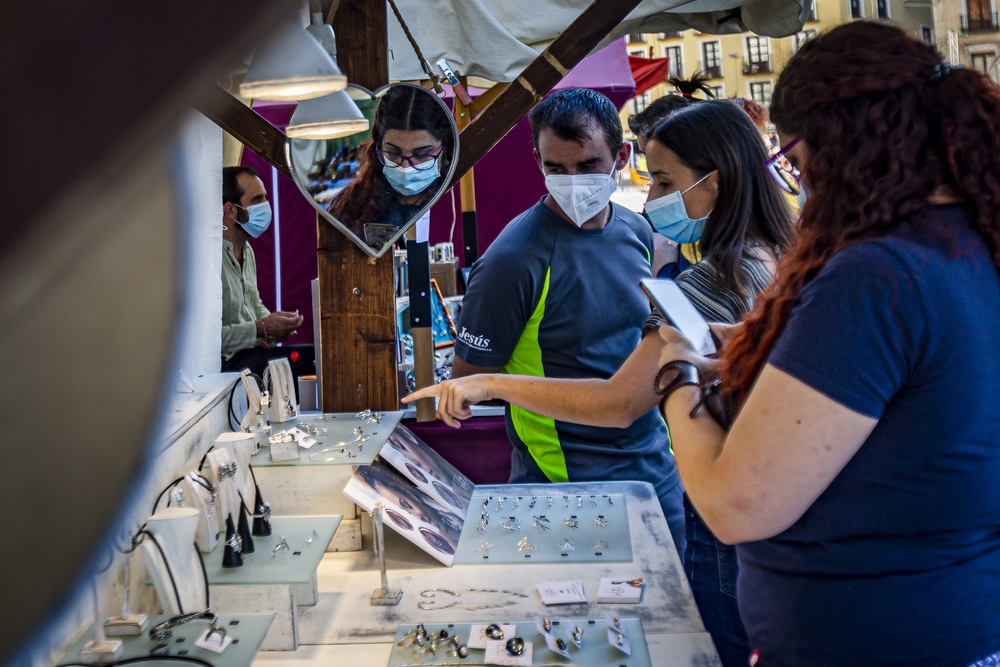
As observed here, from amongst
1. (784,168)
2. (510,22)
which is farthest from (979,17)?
(510,22)

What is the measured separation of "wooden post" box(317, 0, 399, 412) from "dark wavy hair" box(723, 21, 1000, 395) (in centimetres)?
142

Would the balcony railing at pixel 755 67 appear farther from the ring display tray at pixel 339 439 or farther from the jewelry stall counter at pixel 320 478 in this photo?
the jewelry stall counter at pixel 320 478

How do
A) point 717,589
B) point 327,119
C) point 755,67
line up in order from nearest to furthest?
point 717,589 → point 327,119 → point 755,67

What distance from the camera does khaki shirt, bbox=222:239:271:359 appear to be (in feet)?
→ 7.75

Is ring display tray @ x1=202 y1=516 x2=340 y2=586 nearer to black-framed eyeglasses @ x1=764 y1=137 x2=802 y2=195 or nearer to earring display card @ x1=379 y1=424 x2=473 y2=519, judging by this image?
earring display card @ x1=379 y1=424 x2=473 y2=519

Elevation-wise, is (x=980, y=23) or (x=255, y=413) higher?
(x=980, y=23)

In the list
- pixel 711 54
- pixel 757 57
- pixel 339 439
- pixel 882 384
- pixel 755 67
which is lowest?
pixel 339 439

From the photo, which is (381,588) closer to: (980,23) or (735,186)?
(735,186)

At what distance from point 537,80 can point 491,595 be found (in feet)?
4.37

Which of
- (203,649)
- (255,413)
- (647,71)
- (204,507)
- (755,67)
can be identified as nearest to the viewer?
(203,649)

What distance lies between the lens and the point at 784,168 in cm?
362

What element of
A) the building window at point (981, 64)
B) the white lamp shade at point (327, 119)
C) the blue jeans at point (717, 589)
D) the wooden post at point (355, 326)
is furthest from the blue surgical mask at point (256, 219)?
the building window at point (981, 64)

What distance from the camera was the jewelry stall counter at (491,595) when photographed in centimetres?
154

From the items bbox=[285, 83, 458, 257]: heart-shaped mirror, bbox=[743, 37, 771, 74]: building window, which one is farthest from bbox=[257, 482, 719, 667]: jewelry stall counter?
bbox=[743, 37, 771, 74]: building window
